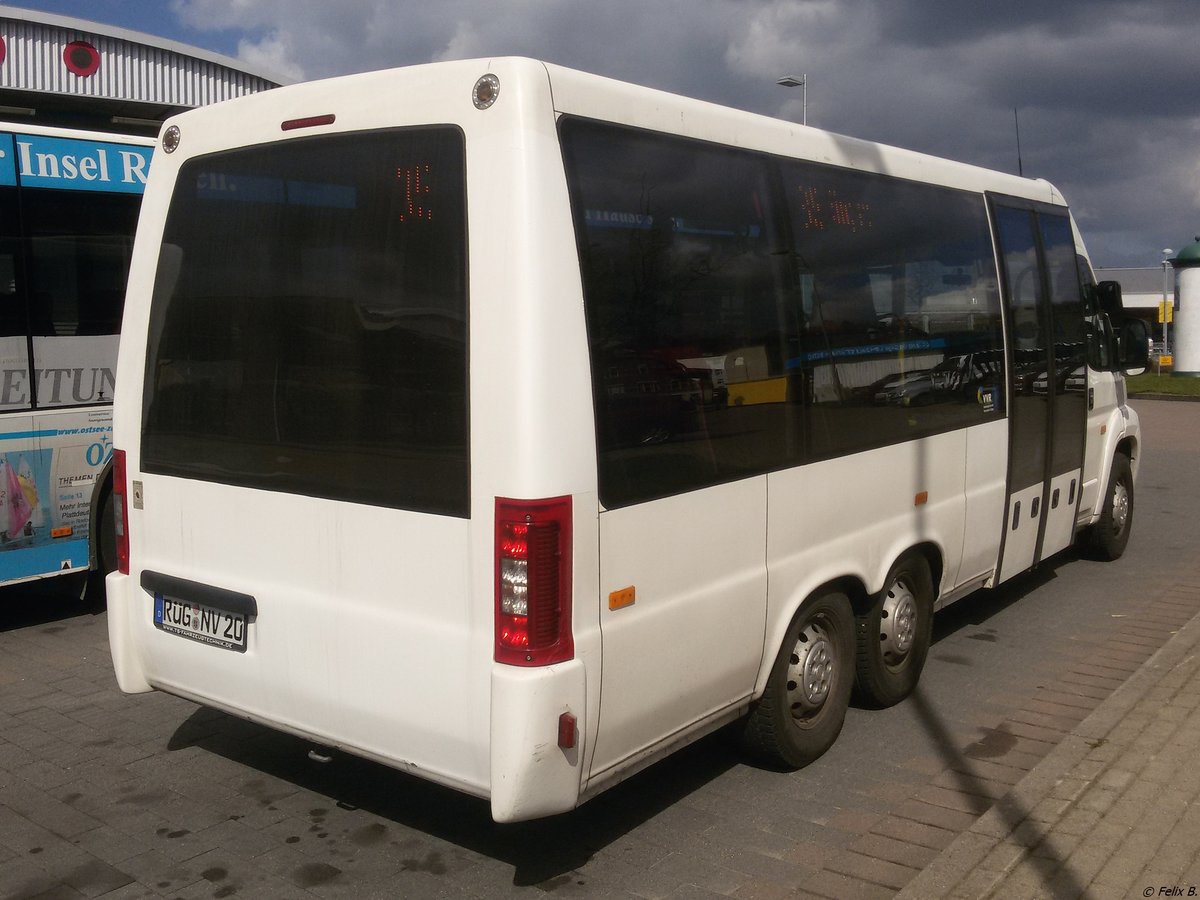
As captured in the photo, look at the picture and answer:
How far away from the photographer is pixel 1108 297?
827 cm

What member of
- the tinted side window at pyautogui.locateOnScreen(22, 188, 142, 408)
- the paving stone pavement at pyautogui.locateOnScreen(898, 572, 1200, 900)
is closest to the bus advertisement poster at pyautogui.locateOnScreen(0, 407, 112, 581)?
the tinted side window at pyautogui.locateOnScreen(22, 188, 142, 408)

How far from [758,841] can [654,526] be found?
1.35 m

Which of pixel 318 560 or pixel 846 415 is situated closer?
pixel 318 560

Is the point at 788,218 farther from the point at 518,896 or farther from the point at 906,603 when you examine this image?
the point at 518,896

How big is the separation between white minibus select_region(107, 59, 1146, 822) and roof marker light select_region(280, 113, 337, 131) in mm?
13

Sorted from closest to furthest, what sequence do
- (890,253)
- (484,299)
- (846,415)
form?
(484,299) → (846,415) → (890,253)

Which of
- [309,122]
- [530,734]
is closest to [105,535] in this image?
[309,122]

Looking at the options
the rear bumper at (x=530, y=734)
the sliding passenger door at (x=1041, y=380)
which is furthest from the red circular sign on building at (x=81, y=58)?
the rear bumper at (x=530, y=734)

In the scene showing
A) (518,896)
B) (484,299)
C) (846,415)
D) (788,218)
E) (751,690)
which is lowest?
(518,896)

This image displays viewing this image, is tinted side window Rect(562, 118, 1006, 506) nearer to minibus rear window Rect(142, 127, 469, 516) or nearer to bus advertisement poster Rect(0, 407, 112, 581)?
minibus rear window Rect(142, 127, 469, 516)

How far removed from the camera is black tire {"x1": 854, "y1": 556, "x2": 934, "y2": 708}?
555cm

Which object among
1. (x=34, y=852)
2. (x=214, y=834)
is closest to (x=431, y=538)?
(x=214, y=834)

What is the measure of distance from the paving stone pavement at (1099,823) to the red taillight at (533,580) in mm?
1457

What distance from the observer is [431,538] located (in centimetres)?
375
